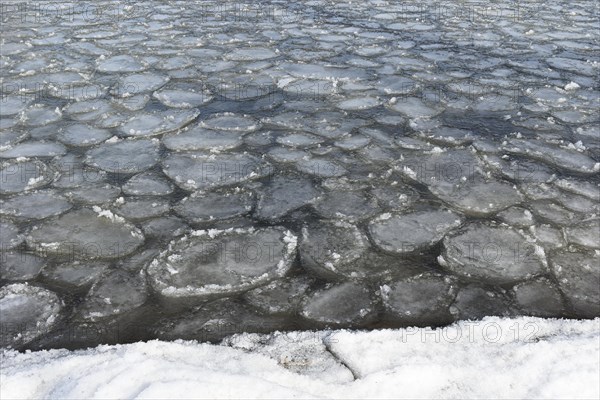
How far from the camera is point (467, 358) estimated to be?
1.84 metres

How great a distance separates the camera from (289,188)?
2963mm

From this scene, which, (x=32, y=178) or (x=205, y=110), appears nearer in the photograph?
(x=32, y=178)

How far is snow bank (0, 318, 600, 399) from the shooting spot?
1.69 m

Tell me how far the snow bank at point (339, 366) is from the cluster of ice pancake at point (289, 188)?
0.40 ft

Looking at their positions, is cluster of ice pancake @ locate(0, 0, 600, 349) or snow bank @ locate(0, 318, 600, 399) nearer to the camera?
snow bank @ locate(0, 318, 600, 399)

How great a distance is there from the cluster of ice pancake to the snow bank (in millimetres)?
121

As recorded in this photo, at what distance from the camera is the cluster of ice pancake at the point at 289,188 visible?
215 centimetres

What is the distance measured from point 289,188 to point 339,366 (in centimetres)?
133

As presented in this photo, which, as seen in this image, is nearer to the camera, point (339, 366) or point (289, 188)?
point (339, 366)

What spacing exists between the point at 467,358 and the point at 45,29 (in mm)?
6271

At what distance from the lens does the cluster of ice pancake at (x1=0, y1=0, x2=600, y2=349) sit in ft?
7.06

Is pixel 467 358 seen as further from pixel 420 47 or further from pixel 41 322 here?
pixel 420 47

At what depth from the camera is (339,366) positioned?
1813 millimetres

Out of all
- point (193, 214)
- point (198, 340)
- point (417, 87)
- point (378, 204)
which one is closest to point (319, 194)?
point (378, 204)
